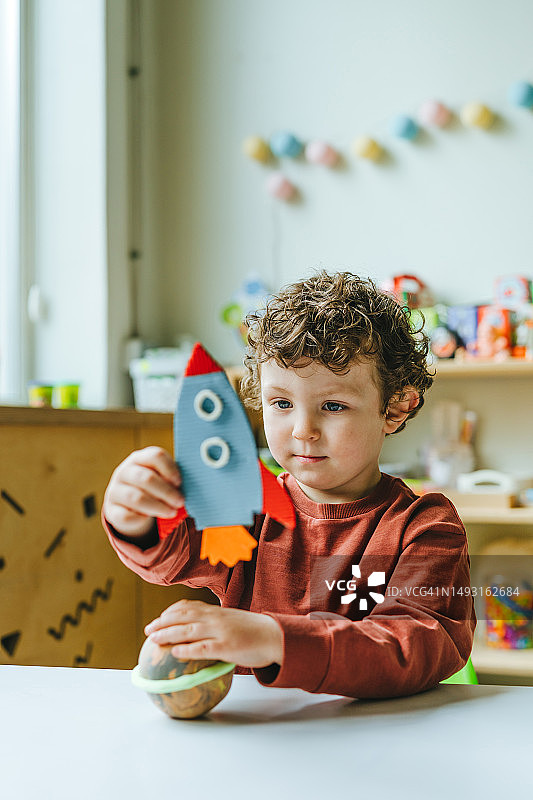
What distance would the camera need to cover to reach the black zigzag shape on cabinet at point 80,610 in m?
1.80

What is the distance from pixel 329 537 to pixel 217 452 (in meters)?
0.32

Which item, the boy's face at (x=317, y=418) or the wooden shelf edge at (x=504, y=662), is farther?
the wooden shelf edge at (x=504, y=662)

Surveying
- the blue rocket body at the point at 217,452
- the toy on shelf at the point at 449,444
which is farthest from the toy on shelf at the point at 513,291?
the blue rocket body at the point at 217,452

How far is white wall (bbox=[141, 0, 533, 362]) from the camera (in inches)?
101

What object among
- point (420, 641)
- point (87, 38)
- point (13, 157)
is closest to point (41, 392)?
point (13, 157)

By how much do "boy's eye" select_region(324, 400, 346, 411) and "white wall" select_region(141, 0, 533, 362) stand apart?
6.26 ft

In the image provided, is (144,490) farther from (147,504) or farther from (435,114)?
(435,114)

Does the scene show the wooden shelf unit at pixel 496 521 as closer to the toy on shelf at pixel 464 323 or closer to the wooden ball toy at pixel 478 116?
the toy on shelf at pixel 464 323

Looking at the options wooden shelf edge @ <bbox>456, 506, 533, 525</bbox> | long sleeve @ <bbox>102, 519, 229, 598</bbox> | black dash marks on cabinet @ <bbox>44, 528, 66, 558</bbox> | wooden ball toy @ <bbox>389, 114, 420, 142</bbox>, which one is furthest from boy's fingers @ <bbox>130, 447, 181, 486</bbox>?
wooden ball toy @ <bbox>389, 114, 420, 142</bbox>

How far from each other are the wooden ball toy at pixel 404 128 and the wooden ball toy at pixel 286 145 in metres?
0.31

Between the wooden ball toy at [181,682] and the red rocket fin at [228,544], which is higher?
the red rocket fin at [228,544]

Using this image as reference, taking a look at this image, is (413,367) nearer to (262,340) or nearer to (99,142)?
(262,340)

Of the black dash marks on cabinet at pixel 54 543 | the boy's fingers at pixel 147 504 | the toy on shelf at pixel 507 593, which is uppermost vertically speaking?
the boy's fingers at pixel 147 504

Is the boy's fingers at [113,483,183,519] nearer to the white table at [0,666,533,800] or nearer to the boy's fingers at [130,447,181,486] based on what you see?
the boy's fingers at [130,447,181,486]
